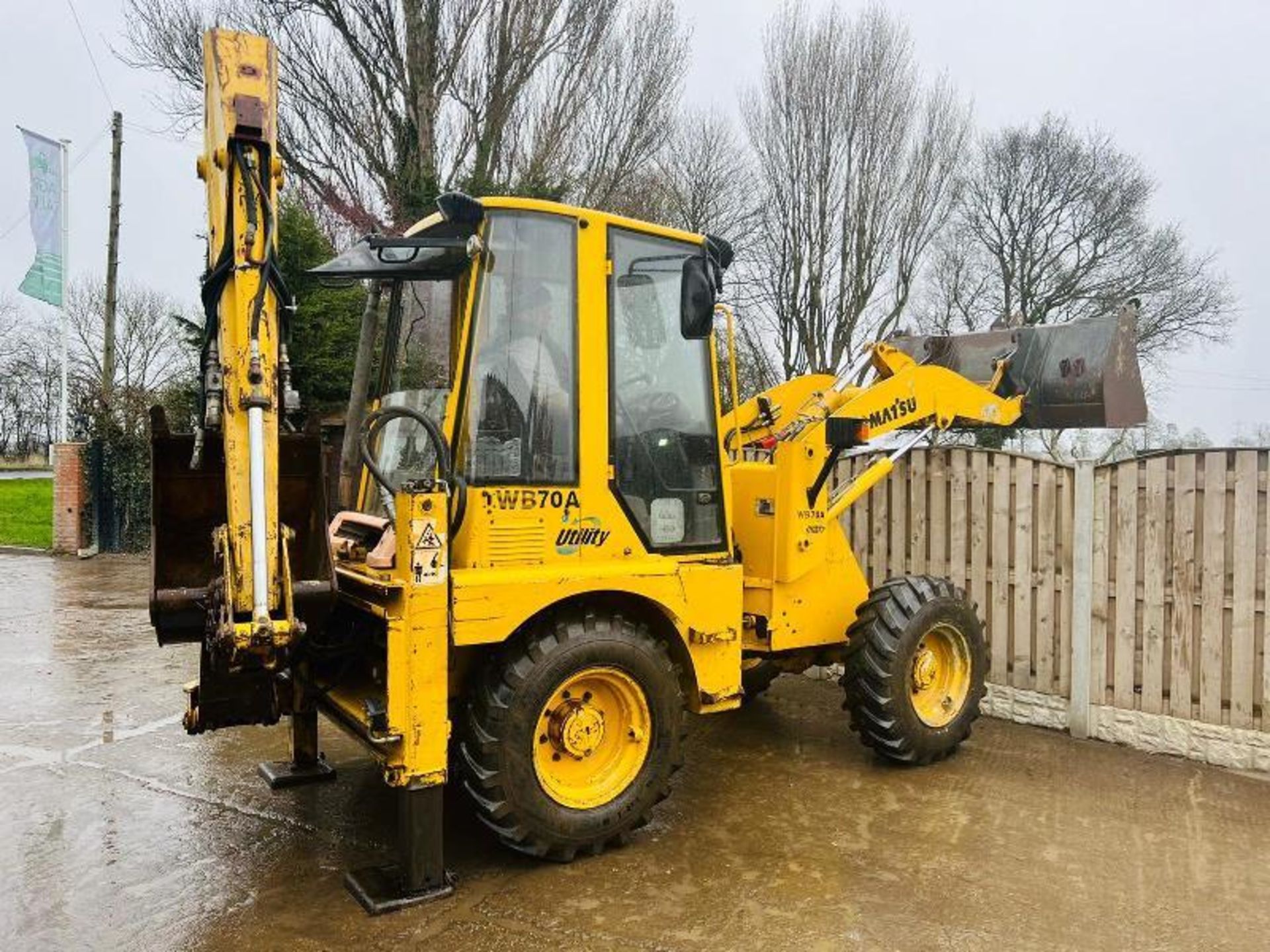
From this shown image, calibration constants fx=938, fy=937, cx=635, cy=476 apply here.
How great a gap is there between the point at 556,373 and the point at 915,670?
9.37 ft

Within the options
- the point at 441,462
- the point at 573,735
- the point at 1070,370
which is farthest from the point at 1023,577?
the point at 441,462

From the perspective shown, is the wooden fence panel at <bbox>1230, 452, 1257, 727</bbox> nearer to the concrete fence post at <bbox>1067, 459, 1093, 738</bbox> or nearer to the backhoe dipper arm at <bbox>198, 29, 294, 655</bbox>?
the concrete fence post at <bbox>1067, 459, 1093, 738</bbox>

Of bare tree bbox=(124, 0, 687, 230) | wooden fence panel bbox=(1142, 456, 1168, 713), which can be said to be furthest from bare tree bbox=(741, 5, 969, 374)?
wooden fence panel bbox=(1142, 456, 1168, 713)

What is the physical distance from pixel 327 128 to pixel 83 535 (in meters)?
7.74

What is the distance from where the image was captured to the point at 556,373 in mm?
4121

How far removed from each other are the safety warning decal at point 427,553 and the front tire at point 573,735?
54cm

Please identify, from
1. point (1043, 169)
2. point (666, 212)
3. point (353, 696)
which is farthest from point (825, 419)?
point (1043, 169)

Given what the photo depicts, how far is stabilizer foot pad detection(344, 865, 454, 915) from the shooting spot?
363 centimetres

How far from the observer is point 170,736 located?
5988 mm

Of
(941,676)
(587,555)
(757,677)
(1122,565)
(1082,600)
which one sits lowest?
(757,677)

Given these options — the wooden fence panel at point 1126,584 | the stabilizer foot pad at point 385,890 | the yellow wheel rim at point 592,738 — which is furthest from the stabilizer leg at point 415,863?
the wooden fence panel at point 1126,584

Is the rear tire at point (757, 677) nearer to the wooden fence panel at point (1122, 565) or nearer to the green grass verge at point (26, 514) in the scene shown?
the wooden fence panel at point (1122, 565)

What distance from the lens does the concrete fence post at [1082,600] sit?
6.00m

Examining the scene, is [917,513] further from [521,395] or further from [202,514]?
[202,514]
